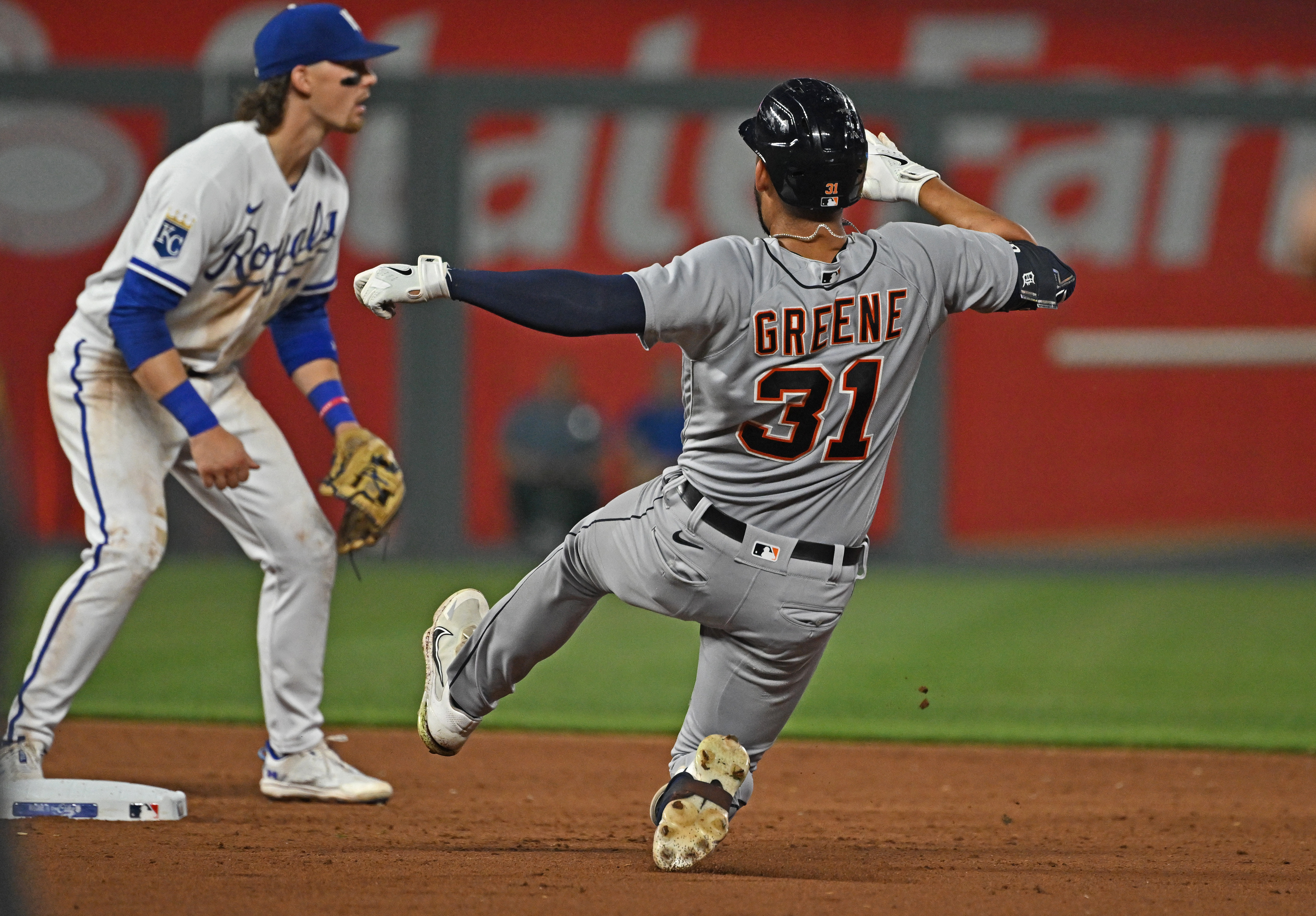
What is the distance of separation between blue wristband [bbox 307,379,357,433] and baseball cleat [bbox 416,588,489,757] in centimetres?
86

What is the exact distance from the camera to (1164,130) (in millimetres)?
13078

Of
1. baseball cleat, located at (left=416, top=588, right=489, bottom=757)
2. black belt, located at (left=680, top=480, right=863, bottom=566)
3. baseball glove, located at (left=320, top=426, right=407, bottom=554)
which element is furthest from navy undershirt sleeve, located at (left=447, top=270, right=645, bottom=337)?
baseball glove, located at (left=320, top=426, right=407, bottom=554)

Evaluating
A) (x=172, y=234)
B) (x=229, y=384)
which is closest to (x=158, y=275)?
(x=172, y=234)

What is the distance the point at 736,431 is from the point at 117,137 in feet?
35.3

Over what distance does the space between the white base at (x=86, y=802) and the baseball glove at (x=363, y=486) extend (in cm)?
85

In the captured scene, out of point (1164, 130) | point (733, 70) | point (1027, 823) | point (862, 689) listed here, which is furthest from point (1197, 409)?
point (1027, 823)

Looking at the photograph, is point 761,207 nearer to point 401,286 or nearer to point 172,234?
point 401,286

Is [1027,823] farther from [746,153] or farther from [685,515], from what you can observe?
[746,153]

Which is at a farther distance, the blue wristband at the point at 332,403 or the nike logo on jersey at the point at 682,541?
the blue wristband at the point at 332,403

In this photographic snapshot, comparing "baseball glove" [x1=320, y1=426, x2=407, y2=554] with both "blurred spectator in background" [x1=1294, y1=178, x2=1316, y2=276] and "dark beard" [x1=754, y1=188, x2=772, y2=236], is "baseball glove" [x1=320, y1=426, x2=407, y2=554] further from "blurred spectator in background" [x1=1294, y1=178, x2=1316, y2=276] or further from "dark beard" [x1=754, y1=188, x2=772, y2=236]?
"blurred spectator in background" [x1=1294, y1=178, x2=1316, y2=276]

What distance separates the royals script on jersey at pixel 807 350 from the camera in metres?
3.37

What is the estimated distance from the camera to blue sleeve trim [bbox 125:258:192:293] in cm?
427

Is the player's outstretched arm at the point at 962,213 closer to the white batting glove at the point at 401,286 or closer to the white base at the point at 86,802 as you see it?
the white batting glove at the point at 401,286

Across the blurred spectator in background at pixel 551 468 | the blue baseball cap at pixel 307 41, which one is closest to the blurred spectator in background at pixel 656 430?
the blurred spectator in background at pixel 551 468
